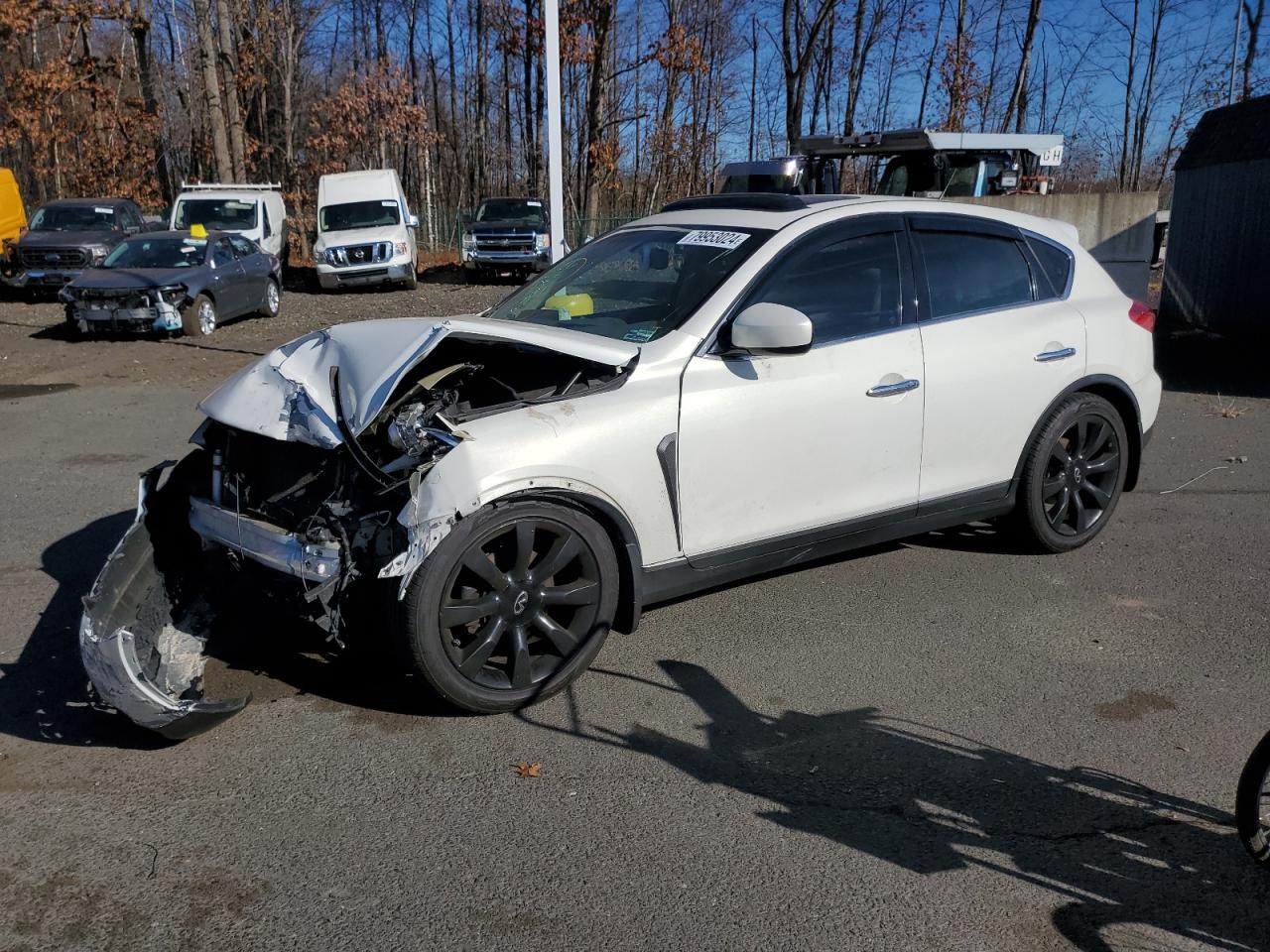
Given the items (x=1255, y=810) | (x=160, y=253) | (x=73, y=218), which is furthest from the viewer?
(x=73, y=218)

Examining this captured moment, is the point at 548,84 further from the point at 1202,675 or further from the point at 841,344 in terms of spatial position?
the point at 1202,675

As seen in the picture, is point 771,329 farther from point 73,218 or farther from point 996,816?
point 73,218

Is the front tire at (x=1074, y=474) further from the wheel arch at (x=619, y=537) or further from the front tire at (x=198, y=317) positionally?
the front tire at (x=198, y=317)

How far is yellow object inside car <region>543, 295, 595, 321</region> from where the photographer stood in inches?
194

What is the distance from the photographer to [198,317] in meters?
15.1

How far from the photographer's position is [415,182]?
4738 cm

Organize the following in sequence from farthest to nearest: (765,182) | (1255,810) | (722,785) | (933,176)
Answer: (765,182) → (933,176) → (722,785) → (1255,810)

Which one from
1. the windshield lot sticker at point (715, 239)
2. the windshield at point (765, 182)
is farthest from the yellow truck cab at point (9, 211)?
the windshield lot sticker at point (715, 239)

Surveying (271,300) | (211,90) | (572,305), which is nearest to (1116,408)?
(572,305)

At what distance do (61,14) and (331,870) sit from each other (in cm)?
3402

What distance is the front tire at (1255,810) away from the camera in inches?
116

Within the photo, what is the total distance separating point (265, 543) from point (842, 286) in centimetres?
269

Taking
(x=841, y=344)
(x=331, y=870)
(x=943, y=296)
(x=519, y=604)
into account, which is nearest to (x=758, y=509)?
(x=841, y=344)

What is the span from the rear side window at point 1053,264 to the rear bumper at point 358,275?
707 inches
